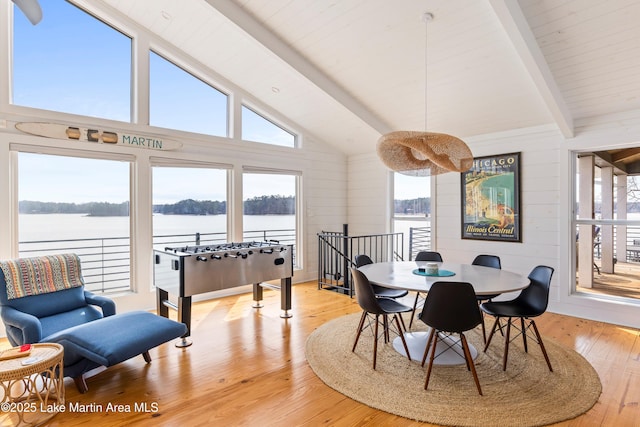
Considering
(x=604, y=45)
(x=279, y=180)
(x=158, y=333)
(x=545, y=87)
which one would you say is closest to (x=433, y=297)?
(x=158, y=333)

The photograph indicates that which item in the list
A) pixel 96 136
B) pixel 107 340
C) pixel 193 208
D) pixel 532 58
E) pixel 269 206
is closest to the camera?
pixel 107 340

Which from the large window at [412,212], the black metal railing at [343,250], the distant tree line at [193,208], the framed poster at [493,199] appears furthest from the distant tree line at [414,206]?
the distant tree line at [193,208]

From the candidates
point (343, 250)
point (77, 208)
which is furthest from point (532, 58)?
point (77, 208)

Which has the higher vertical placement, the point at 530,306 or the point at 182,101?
the point at 182,101

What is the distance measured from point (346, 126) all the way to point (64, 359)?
469 cm

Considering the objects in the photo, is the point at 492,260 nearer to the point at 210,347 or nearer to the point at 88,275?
the point at 210,347

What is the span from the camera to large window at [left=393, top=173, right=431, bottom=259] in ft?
19.2

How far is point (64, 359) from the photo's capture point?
255 centimetres

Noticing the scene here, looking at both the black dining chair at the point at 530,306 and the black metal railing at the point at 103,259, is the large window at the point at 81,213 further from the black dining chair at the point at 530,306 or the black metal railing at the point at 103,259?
the black dining chair at the point at 530,306

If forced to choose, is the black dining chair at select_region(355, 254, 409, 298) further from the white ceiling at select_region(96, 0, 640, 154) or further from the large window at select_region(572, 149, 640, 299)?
the large window at select_region(572, 149, 640, 299)

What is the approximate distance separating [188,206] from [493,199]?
14.4 ft

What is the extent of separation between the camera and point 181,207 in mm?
5020

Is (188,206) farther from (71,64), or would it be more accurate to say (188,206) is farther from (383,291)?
(383,291)

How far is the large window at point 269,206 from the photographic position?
227 inches
